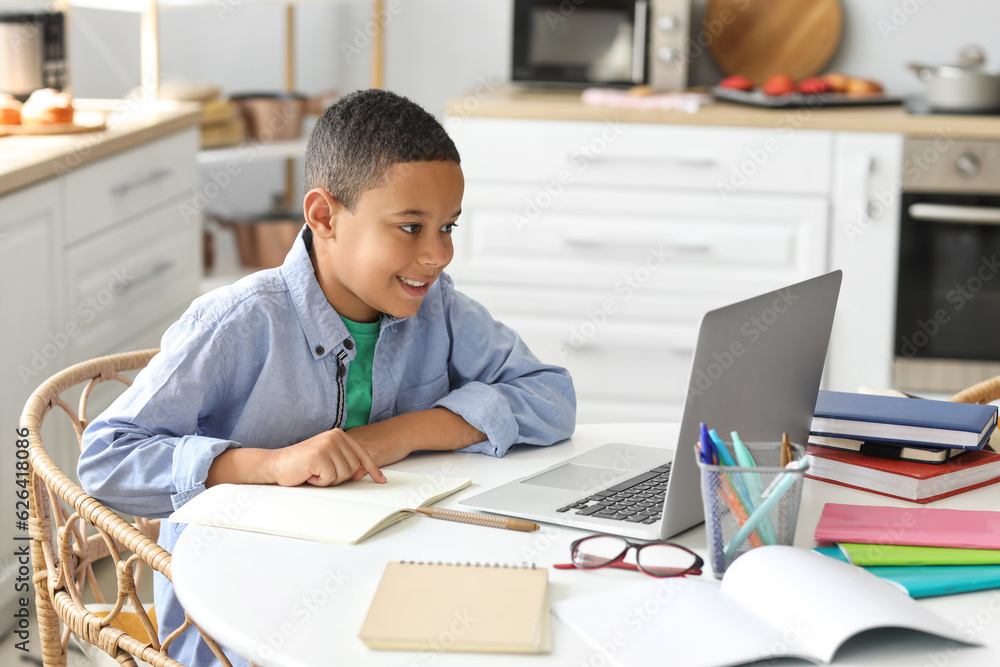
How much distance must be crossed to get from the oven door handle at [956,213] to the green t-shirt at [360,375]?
6.32 ft

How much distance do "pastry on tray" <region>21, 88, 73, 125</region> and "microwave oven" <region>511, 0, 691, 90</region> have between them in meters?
1.24

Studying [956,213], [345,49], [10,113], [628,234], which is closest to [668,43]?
[628,234]

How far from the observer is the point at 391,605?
0.79 meters

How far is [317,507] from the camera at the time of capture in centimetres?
99

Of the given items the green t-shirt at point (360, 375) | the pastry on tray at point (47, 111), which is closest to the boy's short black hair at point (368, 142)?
the green t-shirt at point (360, 375)

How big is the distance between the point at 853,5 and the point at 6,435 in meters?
2.58

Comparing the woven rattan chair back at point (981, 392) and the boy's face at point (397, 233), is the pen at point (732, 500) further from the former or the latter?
the woven rattan chair back at point (981, 392)

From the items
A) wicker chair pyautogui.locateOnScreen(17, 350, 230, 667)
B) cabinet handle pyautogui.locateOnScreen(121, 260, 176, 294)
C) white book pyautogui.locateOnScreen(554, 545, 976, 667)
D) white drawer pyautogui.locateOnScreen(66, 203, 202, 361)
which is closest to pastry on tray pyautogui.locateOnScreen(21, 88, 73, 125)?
white drawer pyautogui.locateOnScreen(66, 203, 202, 361)

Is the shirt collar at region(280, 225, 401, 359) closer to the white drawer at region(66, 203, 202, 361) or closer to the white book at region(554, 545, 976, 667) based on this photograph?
the white book at region(554, 545, 976, 667)

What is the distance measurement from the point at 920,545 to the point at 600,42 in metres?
2.40

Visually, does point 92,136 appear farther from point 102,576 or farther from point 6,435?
point 102,576

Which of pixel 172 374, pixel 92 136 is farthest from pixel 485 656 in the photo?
pixel 92 136

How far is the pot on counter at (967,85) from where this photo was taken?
9.07 feet

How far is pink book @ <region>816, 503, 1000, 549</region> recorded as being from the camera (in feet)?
3.03
